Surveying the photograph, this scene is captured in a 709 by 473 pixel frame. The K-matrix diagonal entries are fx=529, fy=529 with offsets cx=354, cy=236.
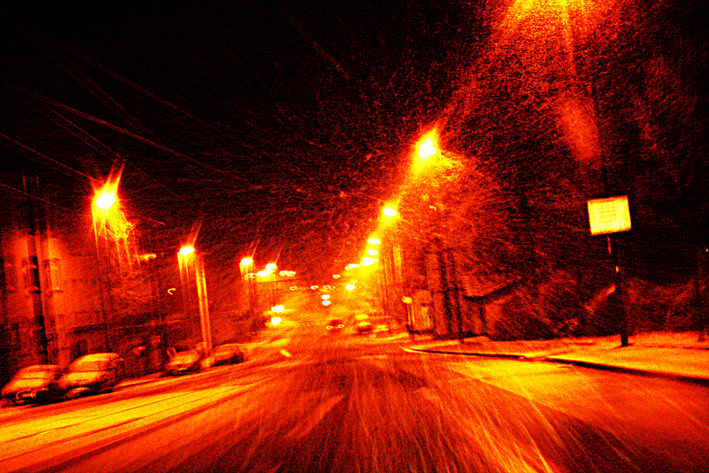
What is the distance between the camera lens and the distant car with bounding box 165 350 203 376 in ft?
103

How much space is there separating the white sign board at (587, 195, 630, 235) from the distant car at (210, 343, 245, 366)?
1051 inches

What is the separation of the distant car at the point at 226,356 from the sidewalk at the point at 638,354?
1914 cm

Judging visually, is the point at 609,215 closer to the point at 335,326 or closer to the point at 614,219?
the point at 614,219

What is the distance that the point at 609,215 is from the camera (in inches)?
601

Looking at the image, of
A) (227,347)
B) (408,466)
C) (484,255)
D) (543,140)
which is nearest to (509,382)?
(408,466)

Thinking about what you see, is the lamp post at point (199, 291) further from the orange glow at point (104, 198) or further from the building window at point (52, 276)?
the orange glow at point (104, 198)

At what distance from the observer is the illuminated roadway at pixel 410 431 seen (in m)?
6.02

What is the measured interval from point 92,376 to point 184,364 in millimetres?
8969

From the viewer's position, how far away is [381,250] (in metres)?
59.0

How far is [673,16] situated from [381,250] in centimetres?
4518

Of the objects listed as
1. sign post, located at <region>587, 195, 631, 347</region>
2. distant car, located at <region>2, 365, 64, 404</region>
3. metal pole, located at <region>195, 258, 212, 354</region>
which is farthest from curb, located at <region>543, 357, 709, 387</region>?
metal pole, located at <region>195, 258, 212, 354</region>

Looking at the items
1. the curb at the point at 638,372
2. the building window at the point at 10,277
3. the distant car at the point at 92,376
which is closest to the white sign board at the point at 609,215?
the curb at the point at 638,372

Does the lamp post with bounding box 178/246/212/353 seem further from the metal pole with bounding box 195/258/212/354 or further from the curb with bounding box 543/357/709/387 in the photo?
the curb with bounding box 543/357/709/387

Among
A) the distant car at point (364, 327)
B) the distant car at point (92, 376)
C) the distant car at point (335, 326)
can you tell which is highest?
the distant car at point (92, 376)
